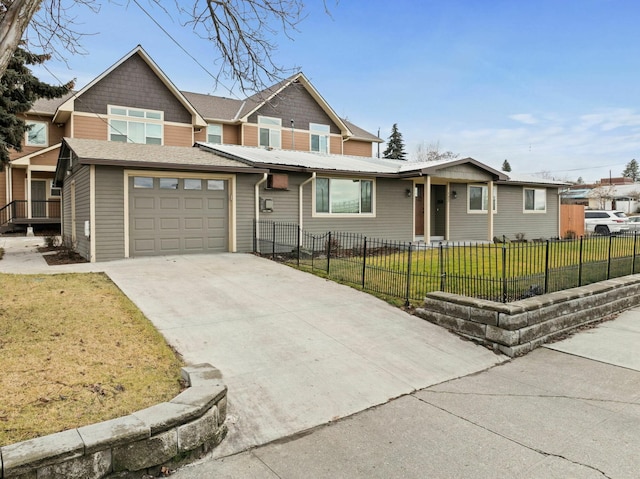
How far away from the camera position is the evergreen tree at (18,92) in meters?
13.3

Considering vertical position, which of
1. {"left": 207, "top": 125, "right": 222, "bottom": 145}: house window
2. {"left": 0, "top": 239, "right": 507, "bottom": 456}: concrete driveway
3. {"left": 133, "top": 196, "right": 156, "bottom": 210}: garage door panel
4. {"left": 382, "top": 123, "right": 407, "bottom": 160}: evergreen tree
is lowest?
{"left": 0, "top": 239, "right": 507, "bottom": 456}: concrete driveway

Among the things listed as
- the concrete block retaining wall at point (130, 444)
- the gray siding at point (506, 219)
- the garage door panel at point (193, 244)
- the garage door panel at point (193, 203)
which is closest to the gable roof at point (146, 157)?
the garage door panel at point (193, 203)

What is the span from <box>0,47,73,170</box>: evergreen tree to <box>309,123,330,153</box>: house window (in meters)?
13.5

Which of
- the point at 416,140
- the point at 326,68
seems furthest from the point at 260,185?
the point at 416,140

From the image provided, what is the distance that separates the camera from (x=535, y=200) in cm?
2131

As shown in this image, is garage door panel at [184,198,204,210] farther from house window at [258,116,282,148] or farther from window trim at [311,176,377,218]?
house window at [258,116,282,148]

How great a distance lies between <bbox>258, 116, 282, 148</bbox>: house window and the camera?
24.5m

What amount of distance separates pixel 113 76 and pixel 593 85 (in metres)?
21.3

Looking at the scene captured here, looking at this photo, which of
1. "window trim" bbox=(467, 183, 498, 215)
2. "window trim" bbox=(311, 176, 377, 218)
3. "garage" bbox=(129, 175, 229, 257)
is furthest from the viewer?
"window trim" bbox=(467, 183, 498, 215)

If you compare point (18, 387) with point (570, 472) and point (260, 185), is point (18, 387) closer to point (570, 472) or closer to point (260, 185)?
point (570, 472)

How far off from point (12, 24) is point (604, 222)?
30590 mm

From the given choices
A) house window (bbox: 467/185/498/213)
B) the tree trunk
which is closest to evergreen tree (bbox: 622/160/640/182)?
house window (bbox: 467/185/498/213)

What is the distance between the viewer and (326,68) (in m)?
9.21

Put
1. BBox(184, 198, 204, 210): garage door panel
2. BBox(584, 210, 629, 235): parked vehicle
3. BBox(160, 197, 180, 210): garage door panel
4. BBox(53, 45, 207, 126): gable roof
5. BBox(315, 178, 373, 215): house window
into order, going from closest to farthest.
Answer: BBox(160, 197, 180, 210): garage door panel → BBox(184, 198, 204, 210): garage door panel → BBox(315, 178, 373, 215): house window → BBox(53, 45, 207, 126): gable roof → BBox(584, 210, 629, 235): parked vehicle
